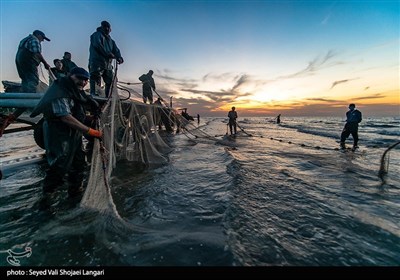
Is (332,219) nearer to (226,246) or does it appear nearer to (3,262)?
(226,246)

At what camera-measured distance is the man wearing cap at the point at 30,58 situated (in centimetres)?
548

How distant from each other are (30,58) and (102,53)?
74.5 inches

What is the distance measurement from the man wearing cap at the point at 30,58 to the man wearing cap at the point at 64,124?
3.55m

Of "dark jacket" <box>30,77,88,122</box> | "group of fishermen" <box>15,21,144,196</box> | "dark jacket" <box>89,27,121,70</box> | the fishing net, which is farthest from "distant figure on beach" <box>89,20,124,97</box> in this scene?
"dark jacket" <box>30,77,88,122</box>

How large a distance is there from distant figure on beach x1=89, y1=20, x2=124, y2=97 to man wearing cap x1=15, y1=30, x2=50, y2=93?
121 centimetres

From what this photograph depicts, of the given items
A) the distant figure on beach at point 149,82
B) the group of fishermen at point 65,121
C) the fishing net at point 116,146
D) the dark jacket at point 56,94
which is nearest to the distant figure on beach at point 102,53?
the fishing net at point 116,146

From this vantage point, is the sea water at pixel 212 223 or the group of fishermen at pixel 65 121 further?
the group of fishermen at pixel 65 121

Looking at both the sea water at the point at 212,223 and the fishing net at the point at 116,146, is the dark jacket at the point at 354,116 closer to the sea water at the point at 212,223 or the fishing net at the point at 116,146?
the sea water at the point at 212,223

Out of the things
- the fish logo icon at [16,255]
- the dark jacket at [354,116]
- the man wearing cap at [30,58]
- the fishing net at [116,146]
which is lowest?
the fish logo icon at [16,255]

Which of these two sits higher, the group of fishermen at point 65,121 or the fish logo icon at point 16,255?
the group of fishermen at point 65,121

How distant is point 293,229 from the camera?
297 centimetres

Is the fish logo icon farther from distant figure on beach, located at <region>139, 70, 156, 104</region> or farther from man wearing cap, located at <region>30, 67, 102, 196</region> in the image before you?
distant figure on beach, located at <region>139, 70, 156, 104</region>

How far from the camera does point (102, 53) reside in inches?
→ 249
